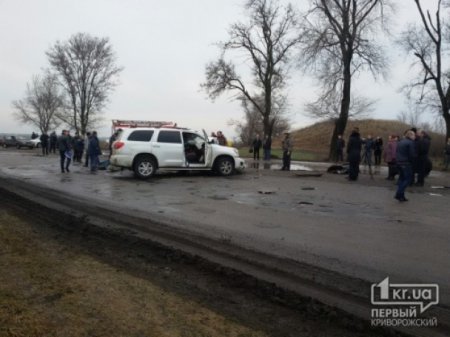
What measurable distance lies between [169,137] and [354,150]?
23.2 ft

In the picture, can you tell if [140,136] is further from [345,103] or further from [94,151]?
[345,103]

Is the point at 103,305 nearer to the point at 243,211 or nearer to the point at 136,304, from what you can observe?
the point at 136,304

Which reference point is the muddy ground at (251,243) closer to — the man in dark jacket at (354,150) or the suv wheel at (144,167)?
the man in dark jacket at (354,150)

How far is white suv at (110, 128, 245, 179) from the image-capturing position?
17.5m

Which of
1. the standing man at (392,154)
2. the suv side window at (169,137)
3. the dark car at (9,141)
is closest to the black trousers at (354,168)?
the standing man at (392,154)

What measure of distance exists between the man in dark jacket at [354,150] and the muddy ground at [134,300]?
38.3 feet

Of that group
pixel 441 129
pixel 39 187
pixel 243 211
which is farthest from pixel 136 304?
pixel 441 129

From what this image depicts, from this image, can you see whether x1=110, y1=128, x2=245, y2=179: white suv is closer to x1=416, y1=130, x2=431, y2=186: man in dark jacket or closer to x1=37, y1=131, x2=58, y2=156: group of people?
x1=416, y1=130, x2=431, y2=186: man in dark jacket

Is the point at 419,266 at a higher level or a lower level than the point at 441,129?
lower

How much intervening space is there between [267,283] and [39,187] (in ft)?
36.0

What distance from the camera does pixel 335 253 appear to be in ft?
22.1

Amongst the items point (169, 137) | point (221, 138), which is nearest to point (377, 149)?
point (221, 138)

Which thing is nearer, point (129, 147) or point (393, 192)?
point (393, 192)

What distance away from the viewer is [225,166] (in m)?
18.7
